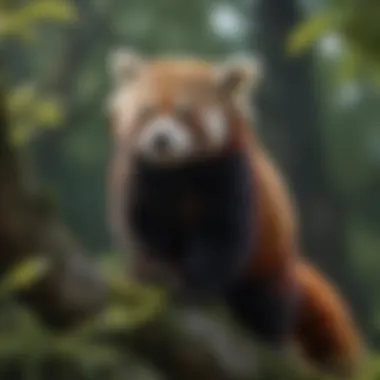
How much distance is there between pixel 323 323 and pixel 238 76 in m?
0.32

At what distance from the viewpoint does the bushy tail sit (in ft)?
3.20

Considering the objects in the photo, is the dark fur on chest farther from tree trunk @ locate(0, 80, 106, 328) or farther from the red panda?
tree trunk @ locate(0, 80, 106, 328)

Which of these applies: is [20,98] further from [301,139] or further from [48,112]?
[301,139]

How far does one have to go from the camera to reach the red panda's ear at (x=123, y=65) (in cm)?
101

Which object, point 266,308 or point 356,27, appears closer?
point 356,27

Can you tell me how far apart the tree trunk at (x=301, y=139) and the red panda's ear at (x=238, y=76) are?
0.02 m

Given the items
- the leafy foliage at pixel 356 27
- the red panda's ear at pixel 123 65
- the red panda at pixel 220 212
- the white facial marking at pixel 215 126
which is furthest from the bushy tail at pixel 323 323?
the leafy foliage at pixel 356 27

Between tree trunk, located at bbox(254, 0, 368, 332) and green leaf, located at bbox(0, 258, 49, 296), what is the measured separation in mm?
416

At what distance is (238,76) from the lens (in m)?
1.00

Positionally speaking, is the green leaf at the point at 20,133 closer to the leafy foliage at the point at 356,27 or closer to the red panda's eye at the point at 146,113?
the red panda's eye at the point at 146,113

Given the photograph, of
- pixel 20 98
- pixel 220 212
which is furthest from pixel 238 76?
pixel 20 98

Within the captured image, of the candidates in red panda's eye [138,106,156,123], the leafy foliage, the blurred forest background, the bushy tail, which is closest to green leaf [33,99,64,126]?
the blurred forest background

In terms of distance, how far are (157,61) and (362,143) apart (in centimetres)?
29

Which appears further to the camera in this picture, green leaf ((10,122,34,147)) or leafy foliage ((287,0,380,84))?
green leaf ((10,122,34,147))
